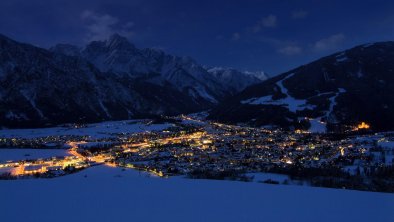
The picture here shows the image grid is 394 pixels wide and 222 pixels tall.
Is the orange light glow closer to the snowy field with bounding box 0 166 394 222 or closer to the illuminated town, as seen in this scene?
the illuminated town

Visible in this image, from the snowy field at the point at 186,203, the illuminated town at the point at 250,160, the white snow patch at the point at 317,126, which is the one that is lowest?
the illuminated town at the point at 250,160

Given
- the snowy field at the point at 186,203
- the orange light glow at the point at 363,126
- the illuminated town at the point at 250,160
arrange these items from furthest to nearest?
the orange light glow at the point at 363,126 < the illuminated town at the point at 250,160 < the snowy field at the point at 186,203

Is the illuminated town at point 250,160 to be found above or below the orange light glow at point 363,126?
below

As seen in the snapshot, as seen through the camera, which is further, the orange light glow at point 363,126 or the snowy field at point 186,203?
the orange light glow at point 363,126

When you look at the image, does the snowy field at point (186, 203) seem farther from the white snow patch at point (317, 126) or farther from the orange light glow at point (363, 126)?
the orange light glow at point (363, 126)

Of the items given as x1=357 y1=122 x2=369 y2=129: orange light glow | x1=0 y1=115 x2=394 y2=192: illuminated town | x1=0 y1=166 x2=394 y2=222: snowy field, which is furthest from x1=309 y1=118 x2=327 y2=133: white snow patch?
x1=0 y1=166 x2=394 y2=222: snowy field

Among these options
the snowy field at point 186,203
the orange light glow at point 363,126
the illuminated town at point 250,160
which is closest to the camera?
the snowy field at point 186,203

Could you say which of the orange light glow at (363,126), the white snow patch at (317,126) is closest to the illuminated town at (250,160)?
the orange light glow at (363,126)
